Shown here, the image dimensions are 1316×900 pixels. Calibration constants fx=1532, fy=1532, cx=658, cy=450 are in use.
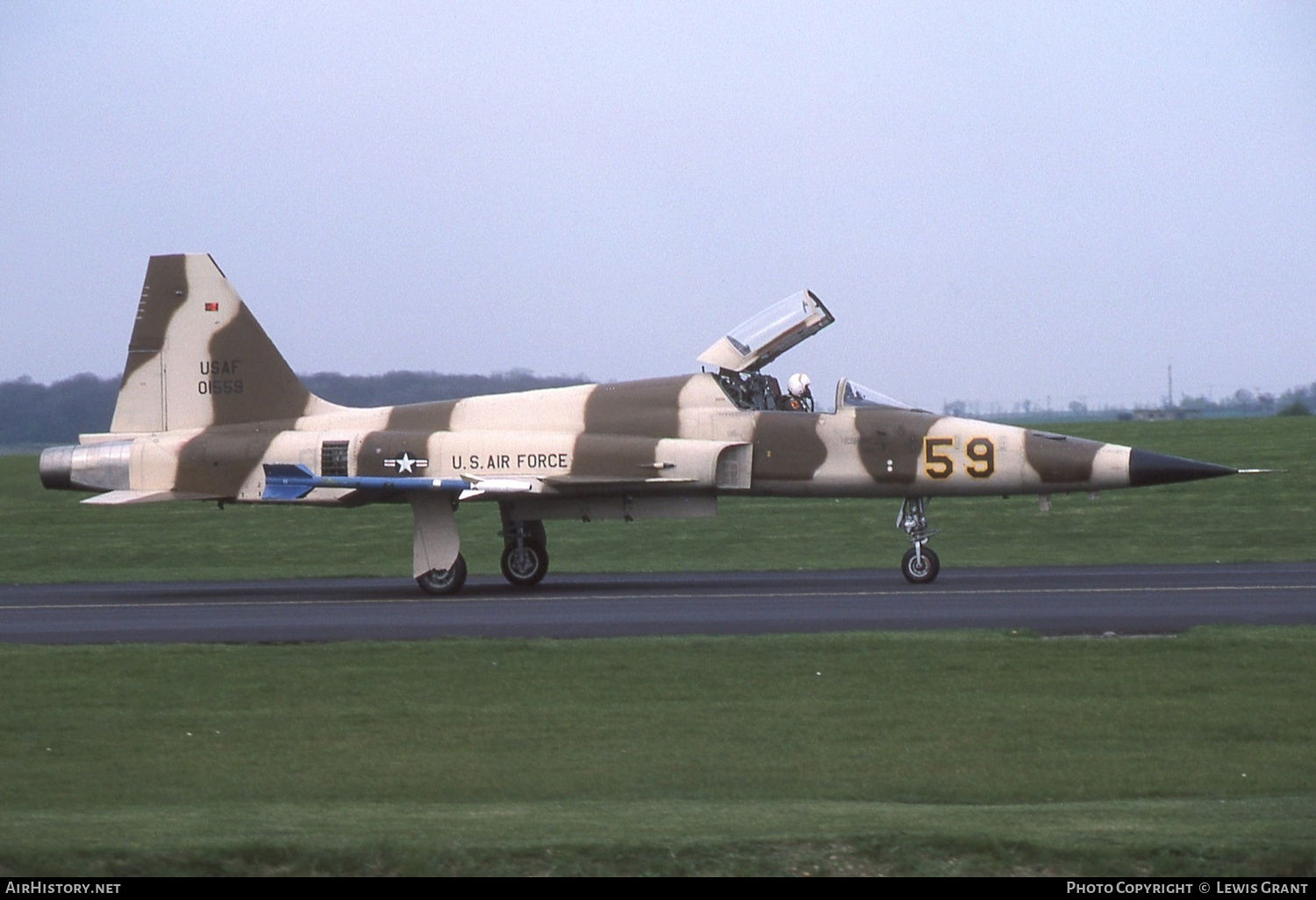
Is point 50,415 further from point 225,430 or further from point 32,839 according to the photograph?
point 32,839

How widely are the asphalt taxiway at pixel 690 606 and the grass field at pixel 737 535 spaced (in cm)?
320

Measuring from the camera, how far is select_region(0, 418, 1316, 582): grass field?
2619cm

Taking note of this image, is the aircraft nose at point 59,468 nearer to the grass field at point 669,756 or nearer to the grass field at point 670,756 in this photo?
the grass field at point 669,756

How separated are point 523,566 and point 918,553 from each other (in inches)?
217

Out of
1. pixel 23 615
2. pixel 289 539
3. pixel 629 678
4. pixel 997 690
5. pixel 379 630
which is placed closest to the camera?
pixel 997 690

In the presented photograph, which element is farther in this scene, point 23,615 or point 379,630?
point 23,615

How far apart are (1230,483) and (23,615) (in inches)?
925

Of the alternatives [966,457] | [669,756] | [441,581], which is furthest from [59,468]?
[669,756]

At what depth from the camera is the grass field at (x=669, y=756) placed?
6.81 metres

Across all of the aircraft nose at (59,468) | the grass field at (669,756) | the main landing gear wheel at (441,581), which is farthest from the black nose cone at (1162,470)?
the aircraft nose at (59,468)

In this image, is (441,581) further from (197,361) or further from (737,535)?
(737,535)

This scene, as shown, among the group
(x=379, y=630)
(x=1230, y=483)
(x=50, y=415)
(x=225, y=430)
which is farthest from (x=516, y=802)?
(x=50, y=415)

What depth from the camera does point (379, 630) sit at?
15859 mm

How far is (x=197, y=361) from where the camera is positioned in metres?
22.3
